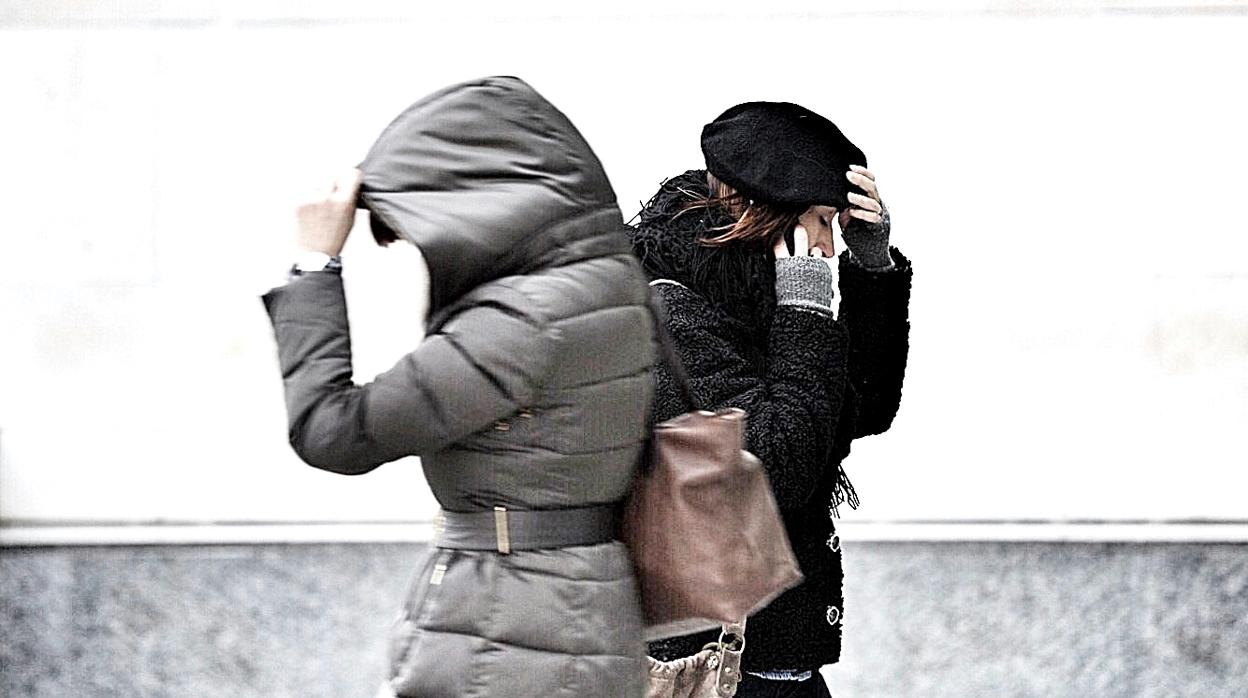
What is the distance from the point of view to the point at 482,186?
2.27 m

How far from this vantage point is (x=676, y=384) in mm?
2662

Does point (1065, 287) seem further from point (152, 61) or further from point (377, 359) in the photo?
point (152, 61)

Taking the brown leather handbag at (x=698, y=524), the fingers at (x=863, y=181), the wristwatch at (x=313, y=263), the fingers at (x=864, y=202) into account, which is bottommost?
the brown leather handbag at (x=698, y=524)

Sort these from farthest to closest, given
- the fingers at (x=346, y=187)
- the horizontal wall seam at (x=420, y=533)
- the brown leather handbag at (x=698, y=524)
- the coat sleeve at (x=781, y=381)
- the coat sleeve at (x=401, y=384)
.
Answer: the horizontal wall seam at (x=420, y=533) < the coat sleeve at (x=781, y=381) < the brown leather handbag at (x=698, y=524) < the fingers at (x=346, y=187) < the coat sleeve at (x=401, y=384)

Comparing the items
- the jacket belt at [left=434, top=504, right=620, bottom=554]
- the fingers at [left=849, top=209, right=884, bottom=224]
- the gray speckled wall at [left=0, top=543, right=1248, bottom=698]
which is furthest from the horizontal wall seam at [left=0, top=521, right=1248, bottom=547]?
the jacket belt at [left=434, top=504, right=620, bottom=554]

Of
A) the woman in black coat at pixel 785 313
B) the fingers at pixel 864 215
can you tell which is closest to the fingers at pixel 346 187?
the woman in black coat at pixel 785 313

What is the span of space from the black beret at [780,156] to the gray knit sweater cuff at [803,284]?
0.32 feet

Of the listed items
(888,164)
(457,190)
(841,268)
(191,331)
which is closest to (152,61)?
(191,331)

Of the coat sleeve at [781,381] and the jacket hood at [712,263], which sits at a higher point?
the jacket hood at [712,263]

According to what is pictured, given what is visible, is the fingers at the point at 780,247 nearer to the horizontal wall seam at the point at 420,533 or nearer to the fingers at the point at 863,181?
the fingers at the point at 863,181

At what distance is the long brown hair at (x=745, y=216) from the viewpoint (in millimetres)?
2857

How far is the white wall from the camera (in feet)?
15.0

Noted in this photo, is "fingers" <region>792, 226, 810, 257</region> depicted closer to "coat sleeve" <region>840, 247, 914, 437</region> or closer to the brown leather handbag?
"coat sleeve" <region>840, 247, 914, 437</region>

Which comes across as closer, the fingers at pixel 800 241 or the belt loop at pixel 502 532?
the belt loop at pixel 502 532
